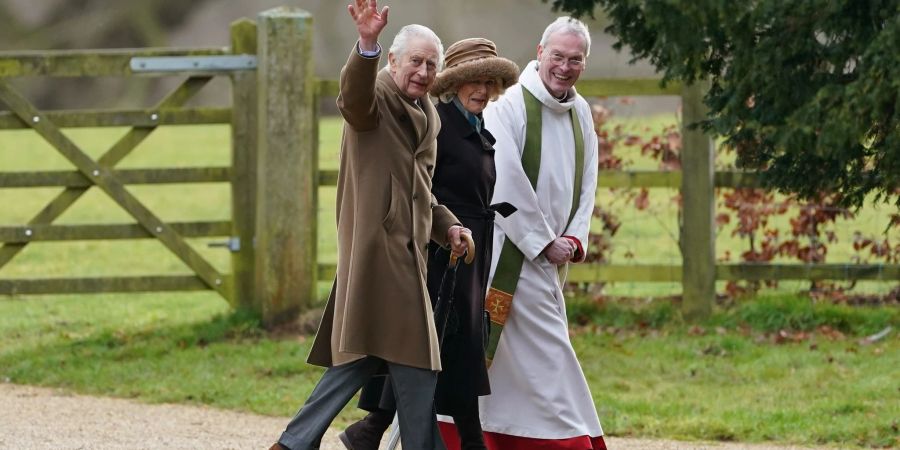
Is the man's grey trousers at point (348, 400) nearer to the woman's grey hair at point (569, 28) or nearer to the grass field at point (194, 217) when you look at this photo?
the woman's grey hair at point (569, 28)

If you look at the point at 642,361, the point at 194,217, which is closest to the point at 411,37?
the point at 642,361

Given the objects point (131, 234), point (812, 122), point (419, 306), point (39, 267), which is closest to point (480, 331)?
point (419, 306)

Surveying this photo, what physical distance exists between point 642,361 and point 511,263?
2822 mm

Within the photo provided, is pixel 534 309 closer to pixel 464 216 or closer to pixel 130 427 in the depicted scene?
pixel 464 216

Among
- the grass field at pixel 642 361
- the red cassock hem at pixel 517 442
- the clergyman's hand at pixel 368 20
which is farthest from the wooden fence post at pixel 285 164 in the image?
the clergyman's hand at pixel 368 20

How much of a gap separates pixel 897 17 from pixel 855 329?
15.4 ft

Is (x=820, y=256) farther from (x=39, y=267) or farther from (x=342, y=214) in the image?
(x=39, y=267)

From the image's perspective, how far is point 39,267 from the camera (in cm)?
1313

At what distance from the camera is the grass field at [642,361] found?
7.15m

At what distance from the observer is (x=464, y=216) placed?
5.37 m

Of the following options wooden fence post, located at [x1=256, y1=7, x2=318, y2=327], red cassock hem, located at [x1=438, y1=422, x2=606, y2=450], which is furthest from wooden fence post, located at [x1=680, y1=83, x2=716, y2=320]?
red cassock hem, located at [x1=438, y1=422, x2=606, y2=450]

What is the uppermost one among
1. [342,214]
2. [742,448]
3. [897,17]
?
[897,17]

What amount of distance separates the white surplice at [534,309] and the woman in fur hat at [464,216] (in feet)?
0.63

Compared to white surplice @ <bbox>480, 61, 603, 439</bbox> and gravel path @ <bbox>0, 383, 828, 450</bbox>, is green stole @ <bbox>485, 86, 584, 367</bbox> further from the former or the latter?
gravel path @ <bbox>0, 383, 828, 450</bbox>
